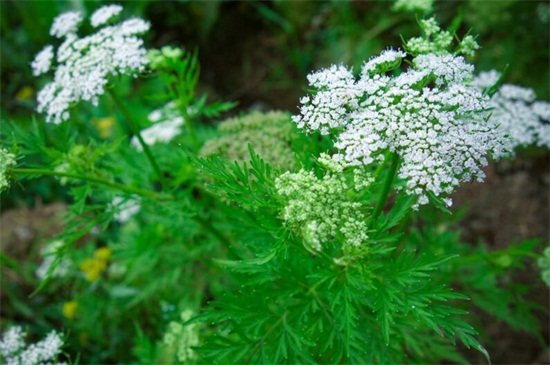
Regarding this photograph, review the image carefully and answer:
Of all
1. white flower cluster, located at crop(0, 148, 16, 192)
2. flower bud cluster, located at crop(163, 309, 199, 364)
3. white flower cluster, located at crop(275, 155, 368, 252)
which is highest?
white flower cluster, located at crop(275, 155, 368, 252)

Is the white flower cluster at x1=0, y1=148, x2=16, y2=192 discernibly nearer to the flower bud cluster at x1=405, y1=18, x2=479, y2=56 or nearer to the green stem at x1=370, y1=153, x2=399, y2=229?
the green stem at x1=370, y1=153, x2=399, y2=229

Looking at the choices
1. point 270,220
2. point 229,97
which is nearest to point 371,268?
point 270,220

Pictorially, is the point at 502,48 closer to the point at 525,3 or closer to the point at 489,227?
the point at 525,3

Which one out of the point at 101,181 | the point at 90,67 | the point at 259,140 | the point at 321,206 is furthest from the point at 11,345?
the point at 321,206

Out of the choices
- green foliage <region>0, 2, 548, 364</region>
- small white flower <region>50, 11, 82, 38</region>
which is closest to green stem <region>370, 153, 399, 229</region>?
green foliage <region>0, 2, 548, 364</region>

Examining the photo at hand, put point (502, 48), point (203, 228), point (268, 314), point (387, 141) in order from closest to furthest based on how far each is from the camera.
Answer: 1. point (387, 141)
2. point (268, 314)
3. point (203, 228)
4. point (502, 48)

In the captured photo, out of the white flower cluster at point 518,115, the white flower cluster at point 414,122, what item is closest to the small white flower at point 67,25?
the white flower cluster at point 414,122

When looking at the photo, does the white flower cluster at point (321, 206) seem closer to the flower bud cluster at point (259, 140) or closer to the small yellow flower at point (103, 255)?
the flower bud cluster at point (259, 140)
